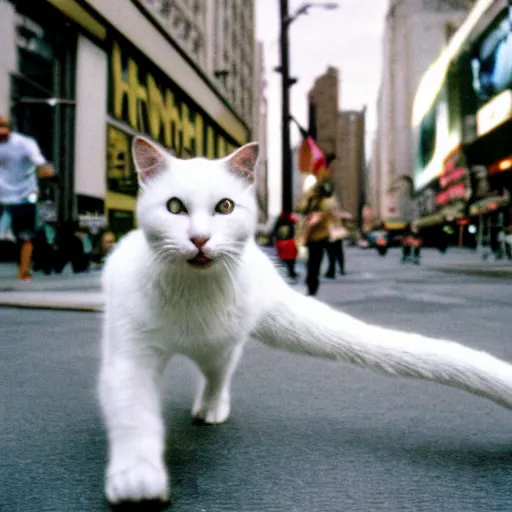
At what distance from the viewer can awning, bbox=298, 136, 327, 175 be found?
15.1m

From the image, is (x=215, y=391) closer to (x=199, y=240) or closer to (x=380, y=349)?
(x=380, y=349)

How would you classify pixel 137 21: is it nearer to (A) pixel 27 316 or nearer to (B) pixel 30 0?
(B) pixel 30 0

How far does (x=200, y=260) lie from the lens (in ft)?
6.66

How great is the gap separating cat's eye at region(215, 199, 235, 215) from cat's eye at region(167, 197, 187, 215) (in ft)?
0.32

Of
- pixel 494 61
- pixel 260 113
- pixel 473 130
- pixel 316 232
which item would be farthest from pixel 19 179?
pixel 260 113

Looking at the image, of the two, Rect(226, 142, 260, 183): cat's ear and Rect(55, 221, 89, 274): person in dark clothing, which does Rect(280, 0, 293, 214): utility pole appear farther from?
Rect(226, 142, 260, 183): cat's ear

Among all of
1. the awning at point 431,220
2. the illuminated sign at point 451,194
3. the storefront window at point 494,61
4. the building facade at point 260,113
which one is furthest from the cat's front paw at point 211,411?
the awning at point 431,220

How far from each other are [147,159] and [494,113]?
4953cm

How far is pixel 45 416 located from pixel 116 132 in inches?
789

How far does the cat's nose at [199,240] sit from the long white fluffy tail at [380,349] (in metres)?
0.67

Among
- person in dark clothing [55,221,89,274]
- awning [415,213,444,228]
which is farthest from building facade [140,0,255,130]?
awning [415,213,444,228]

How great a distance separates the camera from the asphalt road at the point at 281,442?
6.84 ft

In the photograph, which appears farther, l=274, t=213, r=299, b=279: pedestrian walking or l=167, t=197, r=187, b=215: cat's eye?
l=274, t=213, r=299, b=279: pedestrian walking

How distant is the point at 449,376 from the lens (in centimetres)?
251
